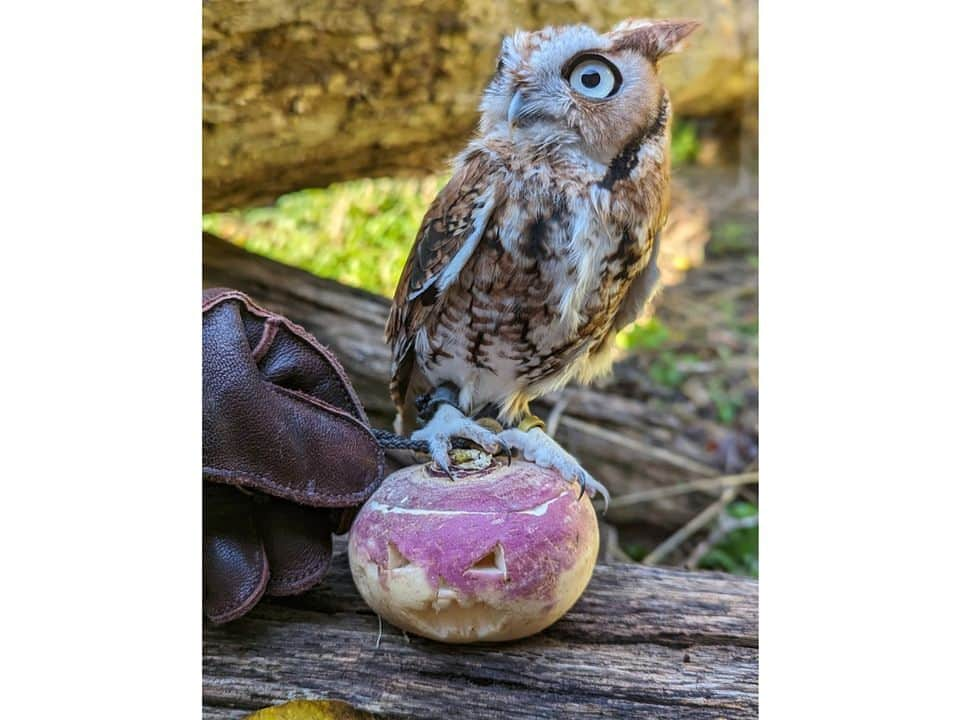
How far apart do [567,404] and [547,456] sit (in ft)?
2.25

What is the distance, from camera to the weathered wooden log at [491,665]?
0.99m

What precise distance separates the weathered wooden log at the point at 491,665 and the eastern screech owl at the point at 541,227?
225mm

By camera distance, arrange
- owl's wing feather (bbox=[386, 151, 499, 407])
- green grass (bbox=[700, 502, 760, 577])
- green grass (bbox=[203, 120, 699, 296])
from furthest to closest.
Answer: green grass (bbox=[700, 502, 760, 577]) → green grass (bbox=[203, 120, 699, 296]) → owl's wing feather (bbox=[386, 151, 499, 407])

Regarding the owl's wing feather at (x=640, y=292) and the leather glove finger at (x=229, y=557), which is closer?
the leather glove finger at (x=229, y=557)

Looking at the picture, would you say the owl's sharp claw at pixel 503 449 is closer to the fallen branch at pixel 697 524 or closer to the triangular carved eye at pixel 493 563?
the triangular carved eye at pixel 493 563

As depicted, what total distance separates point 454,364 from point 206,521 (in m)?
0.39

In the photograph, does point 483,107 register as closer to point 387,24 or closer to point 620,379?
point 387,24

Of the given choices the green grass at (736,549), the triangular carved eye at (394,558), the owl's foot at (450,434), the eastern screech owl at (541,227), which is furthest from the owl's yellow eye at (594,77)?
the green grass at (736,549)

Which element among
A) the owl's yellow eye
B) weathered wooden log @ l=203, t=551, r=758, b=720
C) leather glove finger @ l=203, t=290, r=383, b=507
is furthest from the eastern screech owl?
weathered wooden log @ l=203, t=551, r=758, b=720

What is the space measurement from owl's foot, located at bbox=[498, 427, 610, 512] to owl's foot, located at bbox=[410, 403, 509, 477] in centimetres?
3

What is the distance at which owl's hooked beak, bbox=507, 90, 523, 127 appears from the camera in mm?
993

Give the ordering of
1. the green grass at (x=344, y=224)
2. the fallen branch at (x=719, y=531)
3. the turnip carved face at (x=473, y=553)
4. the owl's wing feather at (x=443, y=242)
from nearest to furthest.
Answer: the turnip carved face at (x=473, y=553), the owl's wing feather at (x=443, y=242), the green grass at (x=344, y=224), the fallen branch at (x=719, y=531)

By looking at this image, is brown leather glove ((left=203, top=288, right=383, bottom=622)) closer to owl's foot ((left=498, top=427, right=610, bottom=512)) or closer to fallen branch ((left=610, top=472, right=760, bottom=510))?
owl's foot ((left=498, top=427, right=610, bottom=512))

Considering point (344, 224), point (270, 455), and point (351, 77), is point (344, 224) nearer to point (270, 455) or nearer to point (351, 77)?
point (351, 77)
